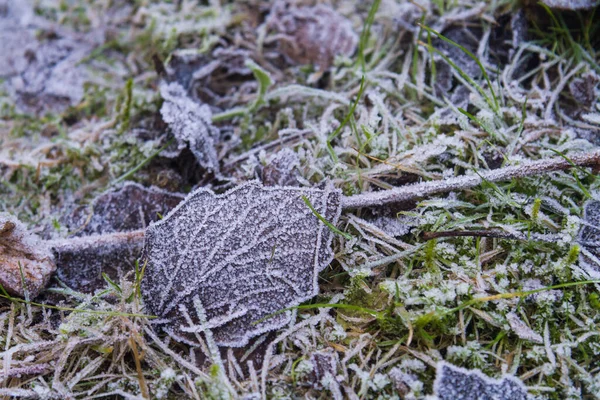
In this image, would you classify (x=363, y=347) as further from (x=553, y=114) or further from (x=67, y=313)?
(x=553, y=114)

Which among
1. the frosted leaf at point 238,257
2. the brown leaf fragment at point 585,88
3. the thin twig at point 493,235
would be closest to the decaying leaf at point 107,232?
the frosted leaf at point 238,257

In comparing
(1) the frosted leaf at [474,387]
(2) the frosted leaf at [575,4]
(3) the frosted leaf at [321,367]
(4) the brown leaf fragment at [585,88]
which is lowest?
(3) the frosted leaf at [321,367]

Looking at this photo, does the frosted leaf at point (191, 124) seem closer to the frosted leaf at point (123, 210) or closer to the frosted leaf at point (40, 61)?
the frosted leaf at point (123, 210)

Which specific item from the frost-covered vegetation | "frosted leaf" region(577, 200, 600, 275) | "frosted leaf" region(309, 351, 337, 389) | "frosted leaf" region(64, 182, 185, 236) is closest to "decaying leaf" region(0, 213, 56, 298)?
the frost-covered vegetation

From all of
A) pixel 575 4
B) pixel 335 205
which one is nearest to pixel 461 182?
pixel 335 205

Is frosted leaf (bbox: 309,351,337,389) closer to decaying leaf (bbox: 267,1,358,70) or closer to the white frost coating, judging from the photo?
the white frost coating

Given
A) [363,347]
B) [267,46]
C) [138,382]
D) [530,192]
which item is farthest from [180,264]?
[267,46]
